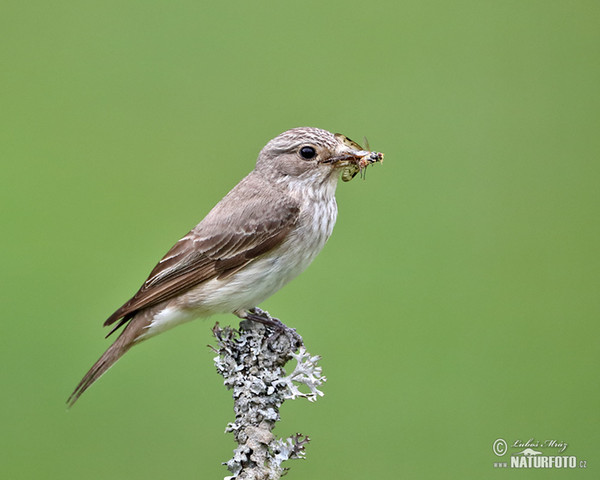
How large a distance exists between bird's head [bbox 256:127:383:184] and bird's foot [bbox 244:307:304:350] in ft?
2.39

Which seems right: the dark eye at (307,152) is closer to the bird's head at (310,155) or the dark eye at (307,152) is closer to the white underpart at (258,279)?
the bird's head at (310,155)

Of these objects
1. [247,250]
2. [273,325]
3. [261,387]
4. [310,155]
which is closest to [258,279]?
[247,250]

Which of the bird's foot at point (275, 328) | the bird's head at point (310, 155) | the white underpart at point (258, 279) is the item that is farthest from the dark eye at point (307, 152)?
the bird's foot at point (275, 328)

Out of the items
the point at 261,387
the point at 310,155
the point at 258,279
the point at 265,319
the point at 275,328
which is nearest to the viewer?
the point at 261,387

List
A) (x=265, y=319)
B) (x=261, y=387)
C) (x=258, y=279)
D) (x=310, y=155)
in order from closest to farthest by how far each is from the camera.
Answer: (x=261, y=387) → (x=265, y=319) → (x=258, y=279) → (x=310, y=155)

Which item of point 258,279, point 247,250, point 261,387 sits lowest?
point 261,387

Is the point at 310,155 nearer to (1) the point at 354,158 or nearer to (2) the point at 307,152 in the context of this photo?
(2) the point at 307,152

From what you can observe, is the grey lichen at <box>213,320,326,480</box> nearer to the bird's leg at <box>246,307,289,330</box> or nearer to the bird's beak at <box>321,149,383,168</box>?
the bird's leg at <box>246,307,289,330</box>

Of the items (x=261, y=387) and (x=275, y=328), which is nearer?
(x=261, y=387)

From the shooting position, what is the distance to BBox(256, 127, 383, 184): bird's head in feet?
12.7

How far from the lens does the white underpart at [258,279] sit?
3.83 metres

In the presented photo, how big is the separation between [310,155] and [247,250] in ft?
1.96

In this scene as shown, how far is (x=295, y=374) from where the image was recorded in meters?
3.00

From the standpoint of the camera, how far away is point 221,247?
12.7 feet
